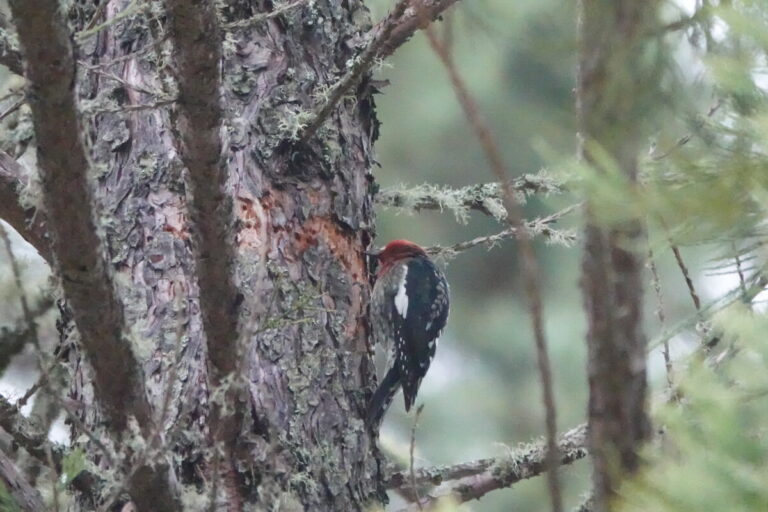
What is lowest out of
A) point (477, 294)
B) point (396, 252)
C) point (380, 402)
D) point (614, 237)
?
point (614, 237)

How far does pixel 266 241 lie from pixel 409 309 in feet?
8.02

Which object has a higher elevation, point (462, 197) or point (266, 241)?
point (462, 197)

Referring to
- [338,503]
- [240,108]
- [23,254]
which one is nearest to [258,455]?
[338,503]

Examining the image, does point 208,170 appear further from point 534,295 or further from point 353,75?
point 534,295

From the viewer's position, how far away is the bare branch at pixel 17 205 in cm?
318

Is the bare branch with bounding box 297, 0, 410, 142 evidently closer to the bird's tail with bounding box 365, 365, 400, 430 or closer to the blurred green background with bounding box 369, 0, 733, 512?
the bird's tail with bounding box 365, 365, 400, 430

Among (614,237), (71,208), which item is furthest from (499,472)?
(614,237)

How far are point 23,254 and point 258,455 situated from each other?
2205 millimetres

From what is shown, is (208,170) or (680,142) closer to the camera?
(680,142)

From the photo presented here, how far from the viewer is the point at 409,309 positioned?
17.8 ft

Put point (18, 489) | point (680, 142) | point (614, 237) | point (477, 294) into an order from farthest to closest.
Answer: point (477, 294) < point (18, 489) < point (680, 142) < point (614, 237)

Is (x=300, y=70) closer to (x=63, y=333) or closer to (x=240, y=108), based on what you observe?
(x=240, y=108)

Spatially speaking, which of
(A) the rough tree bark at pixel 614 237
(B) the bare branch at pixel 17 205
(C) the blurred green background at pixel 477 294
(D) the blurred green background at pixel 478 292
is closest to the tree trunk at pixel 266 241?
(B) the bare branch at pixel 17 205

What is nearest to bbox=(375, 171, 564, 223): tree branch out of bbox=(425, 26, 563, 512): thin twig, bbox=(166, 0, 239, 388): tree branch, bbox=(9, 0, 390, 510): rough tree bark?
bbox=(9, 0, 390, 510): rough tree bark
